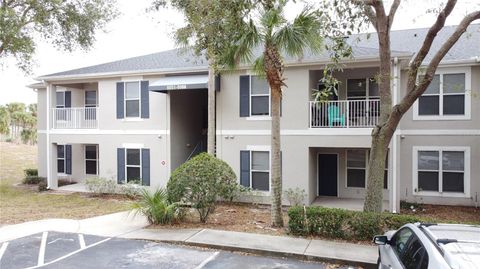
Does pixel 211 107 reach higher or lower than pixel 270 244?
higher

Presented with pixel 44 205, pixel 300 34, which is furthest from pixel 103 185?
pixel 300 34

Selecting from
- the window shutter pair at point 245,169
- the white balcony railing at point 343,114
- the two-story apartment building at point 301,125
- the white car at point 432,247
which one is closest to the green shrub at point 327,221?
the white car at point 432,247

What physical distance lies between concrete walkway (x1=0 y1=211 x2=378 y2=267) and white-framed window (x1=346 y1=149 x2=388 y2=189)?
7.97m

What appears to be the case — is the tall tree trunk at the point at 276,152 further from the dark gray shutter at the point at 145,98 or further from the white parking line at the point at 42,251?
the dark gray shutter at the point at 145,98

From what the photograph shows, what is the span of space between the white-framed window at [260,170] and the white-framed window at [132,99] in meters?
6.21

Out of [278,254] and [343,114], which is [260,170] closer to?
[343,114]

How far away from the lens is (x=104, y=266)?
7957 mm

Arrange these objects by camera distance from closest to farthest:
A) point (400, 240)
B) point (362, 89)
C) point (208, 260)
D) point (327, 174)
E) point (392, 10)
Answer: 1. point (400, 240)
2. point (208, 260)
3. point (392, 10)
4. point (362, 89)
5. point (327, 174)

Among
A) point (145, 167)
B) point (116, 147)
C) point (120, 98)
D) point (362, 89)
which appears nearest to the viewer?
point (362, 89)

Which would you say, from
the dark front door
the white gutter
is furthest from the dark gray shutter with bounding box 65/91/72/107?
the dark front door

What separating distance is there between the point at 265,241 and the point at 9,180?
827 inches

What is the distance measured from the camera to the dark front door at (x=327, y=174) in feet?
56.6

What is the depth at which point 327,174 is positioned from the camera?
17.4m

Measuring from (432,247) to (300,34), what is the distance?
7.86 metres
